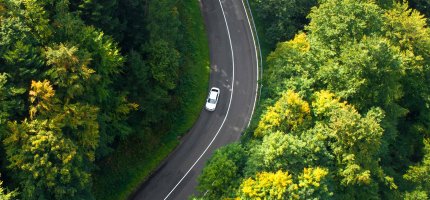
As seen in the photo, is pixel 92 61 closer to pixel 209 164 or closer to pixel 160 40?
pixel 160 40

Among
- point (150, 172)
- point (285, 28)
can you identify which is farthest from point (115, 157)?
point (285, 28)

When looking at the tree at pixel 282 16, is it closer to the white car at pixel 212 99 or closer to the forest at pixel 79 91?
the white car at pixel 212 99

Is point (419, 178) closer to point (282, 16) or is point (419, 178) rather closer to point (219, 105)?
point (219, 105)

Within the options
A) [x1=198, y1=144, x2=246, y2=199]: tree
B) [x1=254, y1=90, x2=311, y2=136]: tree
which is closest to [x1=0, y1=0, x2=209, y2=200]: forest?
[x1=198, y1=144, x2=246, y2=199]: tree

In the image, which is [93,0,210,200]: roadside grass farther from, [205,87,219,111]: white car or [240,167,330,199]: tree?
[240,167,330,199]: tree

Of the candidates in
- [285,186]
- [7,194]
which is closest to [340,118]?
[285,186]
